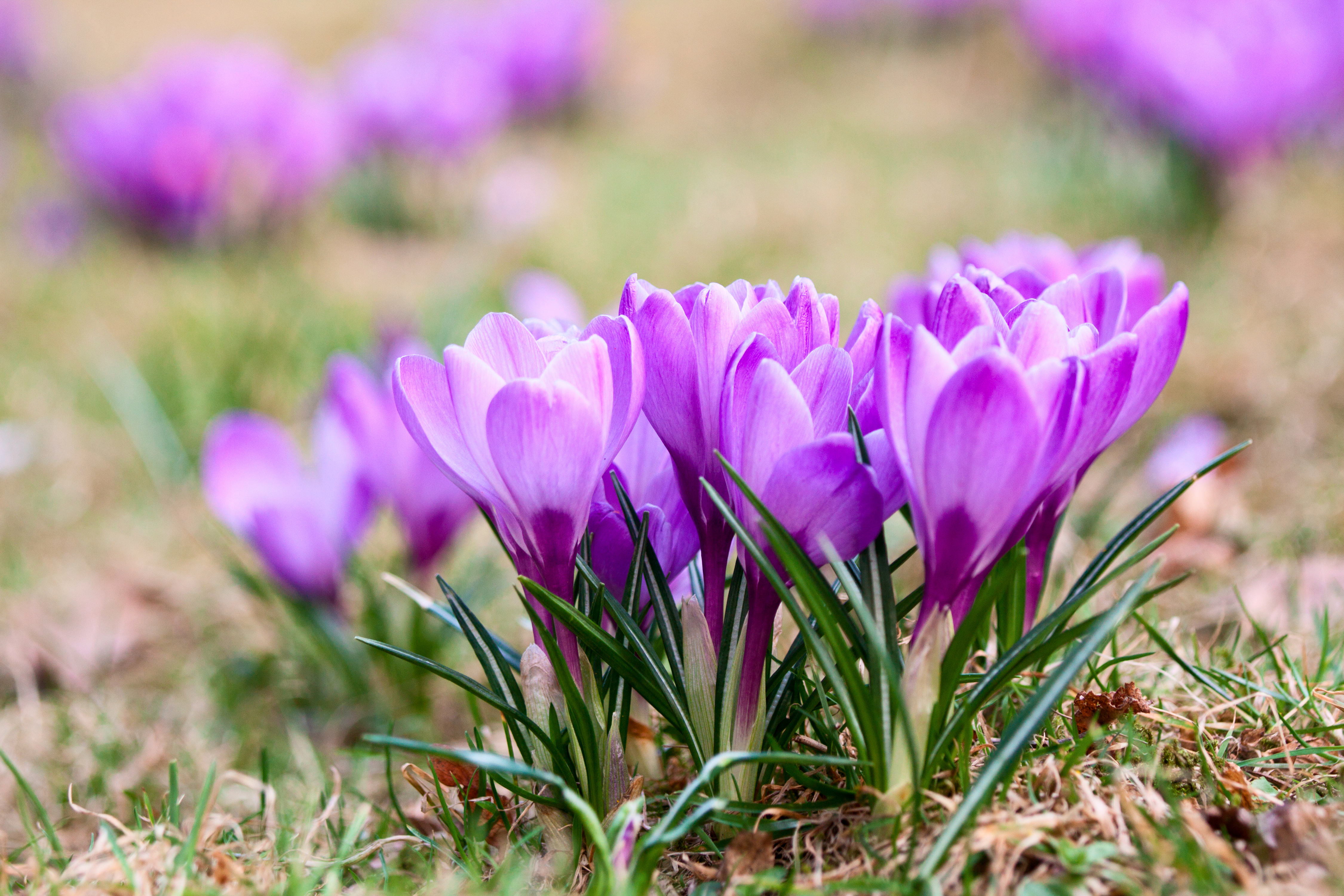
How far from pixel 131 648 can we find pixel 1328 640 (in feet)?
6.74

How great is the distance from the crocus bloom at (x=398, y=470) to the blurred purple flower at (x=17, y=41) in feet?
26.9

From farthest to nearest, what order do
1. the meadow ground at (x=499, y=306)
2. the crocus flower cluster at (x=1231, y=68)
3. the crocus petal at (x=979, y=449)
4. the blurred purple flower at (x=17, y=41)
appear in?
the blurred purple flower at (x=17, y=41)
the crocus flower cluster at (x=1231, y=68)
the meadow ground at (x=499, y=306)
the crocus petal at (x=979, y=449)

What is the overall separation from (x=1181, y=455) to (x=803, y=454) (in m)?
1.62

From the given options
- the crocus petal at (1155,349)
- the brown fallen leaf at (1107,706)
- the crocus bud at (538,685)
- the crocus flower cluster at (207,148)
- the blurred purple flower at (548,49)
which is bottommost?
the brown fallen leaf at (1107,706)

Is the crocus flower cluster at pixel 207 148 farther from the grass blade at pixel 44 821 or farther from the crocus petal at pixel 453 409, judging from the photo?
the crocus petal at pixel 453 409

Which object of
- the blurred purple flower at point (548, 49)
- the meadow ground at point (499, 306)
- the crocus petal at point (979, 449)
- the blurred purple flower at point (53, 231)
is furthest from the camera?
the blurred purple flower at point (548, 49)

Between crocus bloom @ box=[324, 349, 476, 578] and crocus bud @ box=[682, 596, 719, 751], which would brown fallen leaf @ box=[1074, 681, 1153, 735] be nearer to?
crocus bud @ box=[682, 596, 719, 751]

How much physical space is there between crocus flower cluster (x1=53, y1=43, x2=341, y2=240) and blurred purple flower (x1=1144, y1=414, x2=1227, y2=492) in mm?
3444

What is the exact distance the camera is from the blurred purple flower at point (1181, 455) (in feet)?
7.04

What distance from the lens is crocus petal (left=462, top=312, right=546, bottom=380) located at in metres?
0.93

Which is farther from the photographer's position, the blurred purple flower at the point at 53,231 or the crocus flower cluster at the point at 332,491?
the blurred purple flower at the point at 53,231

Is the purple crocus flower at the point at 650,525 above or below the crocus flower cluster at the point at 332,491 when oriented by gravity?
above

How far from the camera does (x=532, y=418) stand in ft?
2.81

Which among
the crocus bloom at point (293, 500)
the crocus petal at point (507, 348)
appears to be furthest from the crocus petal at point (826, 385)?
the crocus bloom at point (293, 500)
